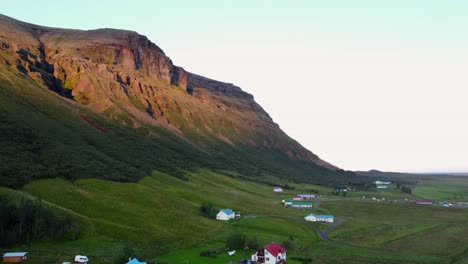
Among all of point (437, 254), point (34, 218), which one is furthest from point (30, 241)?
point (437, 254)

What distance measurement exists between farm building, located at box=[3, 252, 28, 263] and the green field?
163 cm

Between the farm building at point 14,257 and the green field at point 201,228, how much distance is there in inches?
64.2

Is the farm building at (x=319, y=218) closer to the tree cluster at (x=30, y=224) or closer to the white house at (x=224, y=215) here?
the white house at (x=224, y=215)

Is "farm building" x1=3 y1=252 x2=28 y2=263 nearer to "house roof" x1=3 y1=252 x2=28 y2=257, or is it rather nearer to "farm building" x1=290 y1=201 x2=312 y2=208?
"house roof" x1=3 y1=252 x2=28 y2=257

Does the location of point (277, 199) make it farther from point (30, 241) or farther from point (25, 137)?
point (30, 241)

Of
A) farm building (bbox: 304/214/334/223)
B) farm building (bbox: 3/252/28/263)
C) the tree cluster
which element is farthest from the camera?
farm building (bbox: 304/214/334/223)

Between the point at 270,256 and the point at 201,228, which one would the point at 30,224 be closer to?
the point at 201,228

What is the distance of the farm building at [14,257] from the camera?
59.9 m

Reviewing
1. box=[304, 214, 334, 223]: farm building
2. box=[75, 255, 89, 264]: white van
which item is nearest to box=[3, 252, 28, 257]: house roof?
box=[75, 255, 89, 264]: white van

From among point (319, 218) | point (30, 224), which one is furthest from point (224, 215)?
point (30, 224)

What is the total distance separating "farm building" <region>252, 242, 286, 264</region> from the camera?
69562 mm

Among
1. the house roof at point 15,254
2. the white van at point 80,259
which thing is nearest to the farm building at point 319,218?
the white van at point 80,259

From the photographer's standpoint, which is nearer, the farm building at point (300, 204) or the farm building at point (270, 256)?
the farm building at point (270, 256)

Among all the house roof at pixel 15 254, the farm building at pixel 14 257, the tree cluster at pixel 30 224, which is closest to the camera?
the farm building at pixel 14 257
